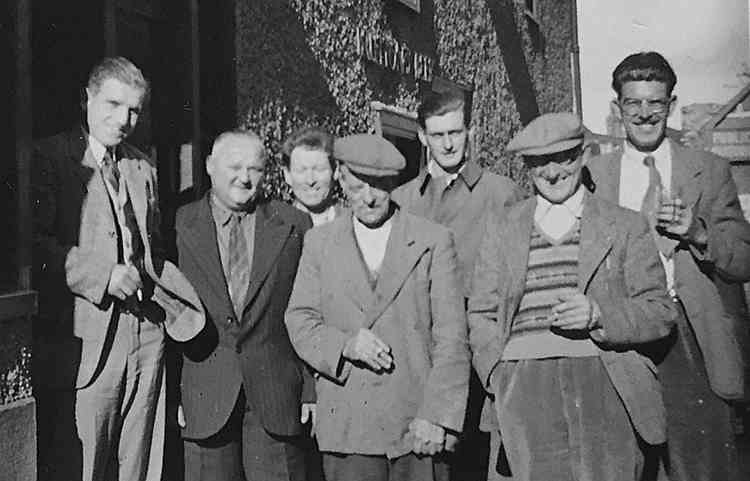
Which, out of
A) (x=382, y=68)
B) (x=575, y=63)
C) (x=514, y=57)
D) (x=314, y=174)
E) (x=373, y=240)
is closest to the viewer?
(x=373, y=240)

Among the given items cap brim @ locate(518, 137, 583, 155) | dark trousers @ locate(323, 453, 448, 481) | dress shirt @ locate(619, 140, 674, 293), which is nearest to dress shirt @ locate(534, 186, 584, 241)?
cap brim @ locate(518, 137, 583, 155)

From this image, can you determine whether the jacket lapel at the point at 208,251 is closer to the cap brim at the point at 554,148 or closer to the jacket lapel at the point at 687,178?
the cap brim at the point at 554,148

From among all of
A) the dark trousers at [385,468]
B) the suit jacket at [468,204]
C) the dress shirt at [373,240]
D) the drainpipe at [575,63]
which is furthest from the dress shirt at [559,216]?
the drainpipe at [575,63]

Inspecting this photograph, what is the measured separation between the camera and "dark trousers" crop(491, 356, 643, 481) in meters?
3.34

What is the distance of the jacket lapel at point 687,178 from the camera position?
3.77 m

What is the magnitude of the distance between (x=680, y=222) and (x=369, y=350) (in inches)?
47.7

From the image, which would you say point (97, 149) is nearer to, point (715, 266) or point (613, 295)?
point (613, 295)

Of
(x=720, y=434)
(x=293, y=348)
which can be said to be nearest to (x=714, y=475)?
(x=720, y=434)

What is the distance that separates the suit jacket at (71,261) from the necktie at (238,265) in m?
0.34

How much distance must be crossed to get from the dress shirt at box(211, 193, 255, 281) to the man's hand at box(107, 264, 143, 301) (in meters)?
0.49

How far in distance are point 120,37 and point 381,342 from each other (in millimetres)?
2013

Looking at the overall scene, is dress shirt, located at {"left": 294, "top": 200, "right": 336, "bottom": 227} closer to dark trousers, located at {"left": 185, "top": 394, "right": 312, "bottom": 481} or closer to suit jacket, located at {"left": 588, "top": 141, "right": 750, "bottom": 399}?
dark trousers, located at {"left": 185, "top": 394, "right": 312, "bottom": 481}

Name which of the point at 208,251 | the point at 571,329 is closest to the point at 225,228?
the point at 208,251

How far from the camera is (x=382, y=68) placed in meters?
7.38
